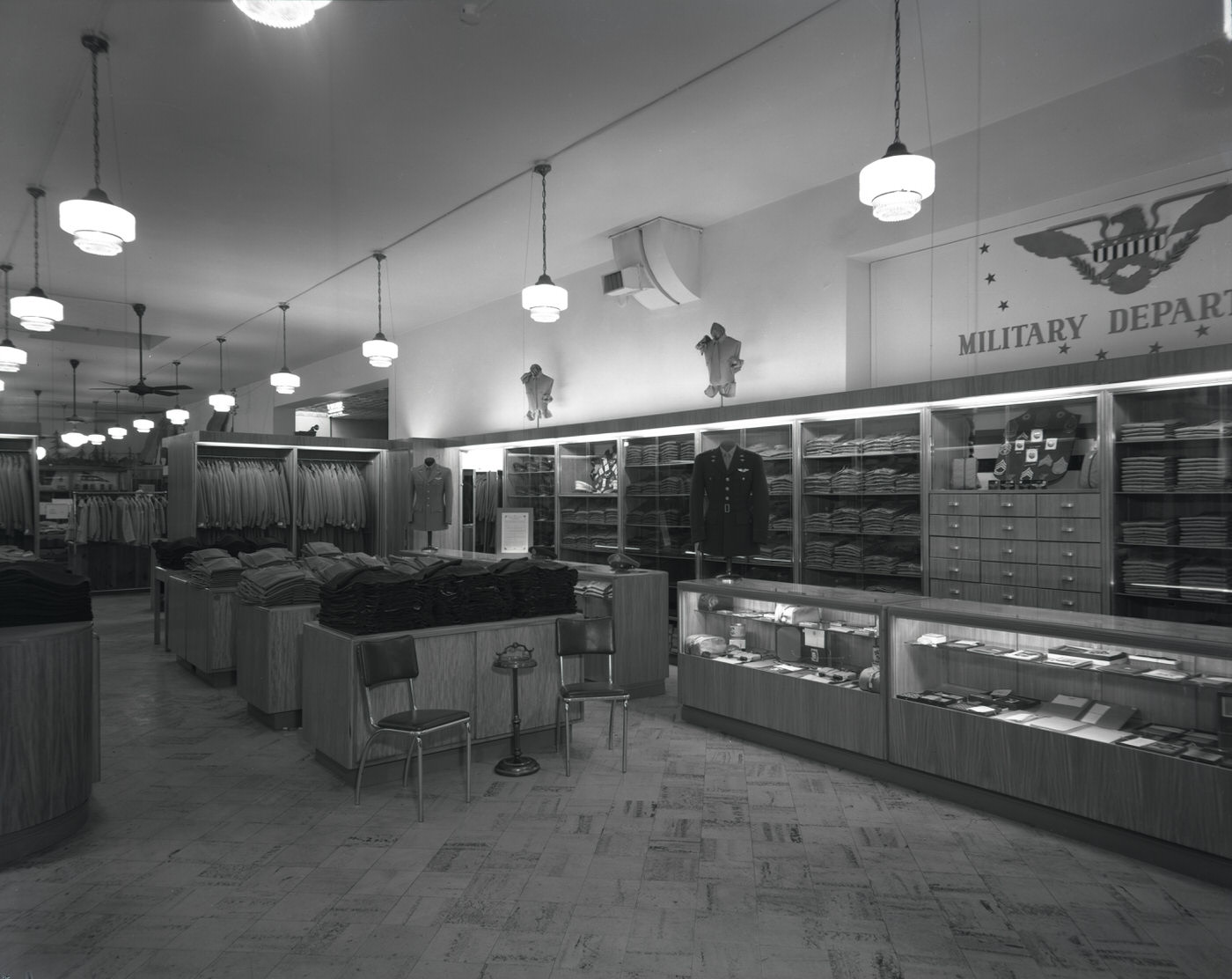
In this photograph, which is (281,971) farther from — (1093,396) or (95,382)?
(95,382)

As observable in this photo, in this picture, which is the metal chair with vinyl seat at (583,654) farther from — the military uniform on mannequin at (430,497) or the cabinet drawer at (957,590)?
the military uniform on mannequin at (430,497)

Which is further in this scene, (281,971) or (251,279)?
(251,279)

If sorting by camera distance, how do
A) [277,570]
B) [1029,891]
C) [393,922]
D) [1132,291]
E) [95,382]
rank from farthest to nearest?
1. [95,382]
2. [277,570]
3. [1132,291]
4. [1029,891]
5. [393,922]

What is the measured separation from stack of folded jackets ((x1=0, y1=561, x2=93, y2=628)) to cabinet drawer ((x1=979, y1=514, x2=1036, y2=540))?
5.22 meters

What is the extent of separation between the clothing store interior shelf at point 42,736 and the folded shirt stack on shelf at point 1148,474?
5.70 meters

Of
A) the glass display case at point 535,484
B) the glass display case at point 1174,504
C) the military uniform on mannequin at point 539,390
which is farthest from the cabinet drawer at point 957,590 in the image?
the military uniform on mannequin at point 539,390

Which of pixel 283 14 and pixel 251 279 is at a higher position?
pixel 251 279

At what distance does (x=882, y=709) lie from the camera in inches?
172

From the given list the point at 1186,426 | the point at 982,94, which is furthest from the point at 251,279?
the point at 1186,426

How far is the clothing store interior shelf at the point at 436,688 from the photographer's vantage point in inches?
169

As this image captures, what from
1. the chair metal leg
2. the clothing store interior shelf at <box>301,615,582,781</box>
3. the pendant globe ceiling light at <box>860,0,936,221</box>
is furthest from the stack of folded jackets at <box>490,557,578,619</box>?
the pendant globe ceiling light at <box>860,0,936,221</box>

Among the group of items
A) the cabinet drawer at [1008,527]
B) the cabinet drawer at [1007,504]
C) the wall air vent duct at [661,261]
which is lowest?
the cabinet drawer at [1008,527]

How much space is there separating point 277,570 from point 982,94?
5912mm

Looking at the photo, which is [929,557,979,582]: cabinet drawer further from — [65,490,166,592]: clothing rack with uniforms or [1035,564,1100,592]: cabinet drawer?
Result: [65,490,166,592]: clothing rack with uniforms
